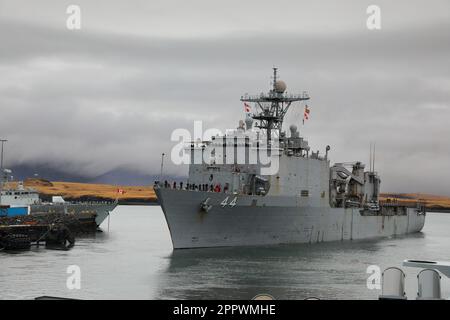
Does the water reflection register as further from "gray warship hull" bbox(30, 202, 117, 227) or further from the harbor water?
"gray warship hull" bbox(30, 202, 117, 227)

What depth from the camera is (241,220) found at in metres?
37.4

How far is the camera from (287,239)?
40.8 m

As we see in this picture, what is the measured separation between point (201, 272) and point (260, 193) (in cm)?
1158

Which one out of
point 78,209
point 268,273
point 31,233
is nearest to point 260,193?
point 268,273

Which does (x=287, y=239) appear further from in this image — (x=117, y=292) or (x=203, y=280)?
(x=117, y=292)

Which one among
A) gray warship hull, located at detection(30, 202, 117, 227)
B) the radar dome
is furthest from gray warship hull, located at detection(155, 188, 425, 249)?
gray warship hull, located at detection(30, 202, 117, 227)

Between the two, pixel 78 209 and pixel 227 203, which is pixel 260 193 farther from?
pixel 78 209

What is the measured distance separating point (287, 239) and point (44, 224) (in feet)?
63.2

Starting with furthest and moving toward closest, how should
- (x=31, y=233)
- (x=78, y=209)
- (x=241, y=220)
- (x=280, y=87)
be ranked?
(x=78, y=209)
(x=280, y=87)
(x=31, y=233)
(x=241, y=220)

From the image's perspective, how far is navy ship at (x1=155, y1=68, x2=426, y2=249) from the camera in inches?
1394

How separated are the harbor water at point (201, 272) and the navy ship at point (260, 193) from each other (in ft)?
4.11
